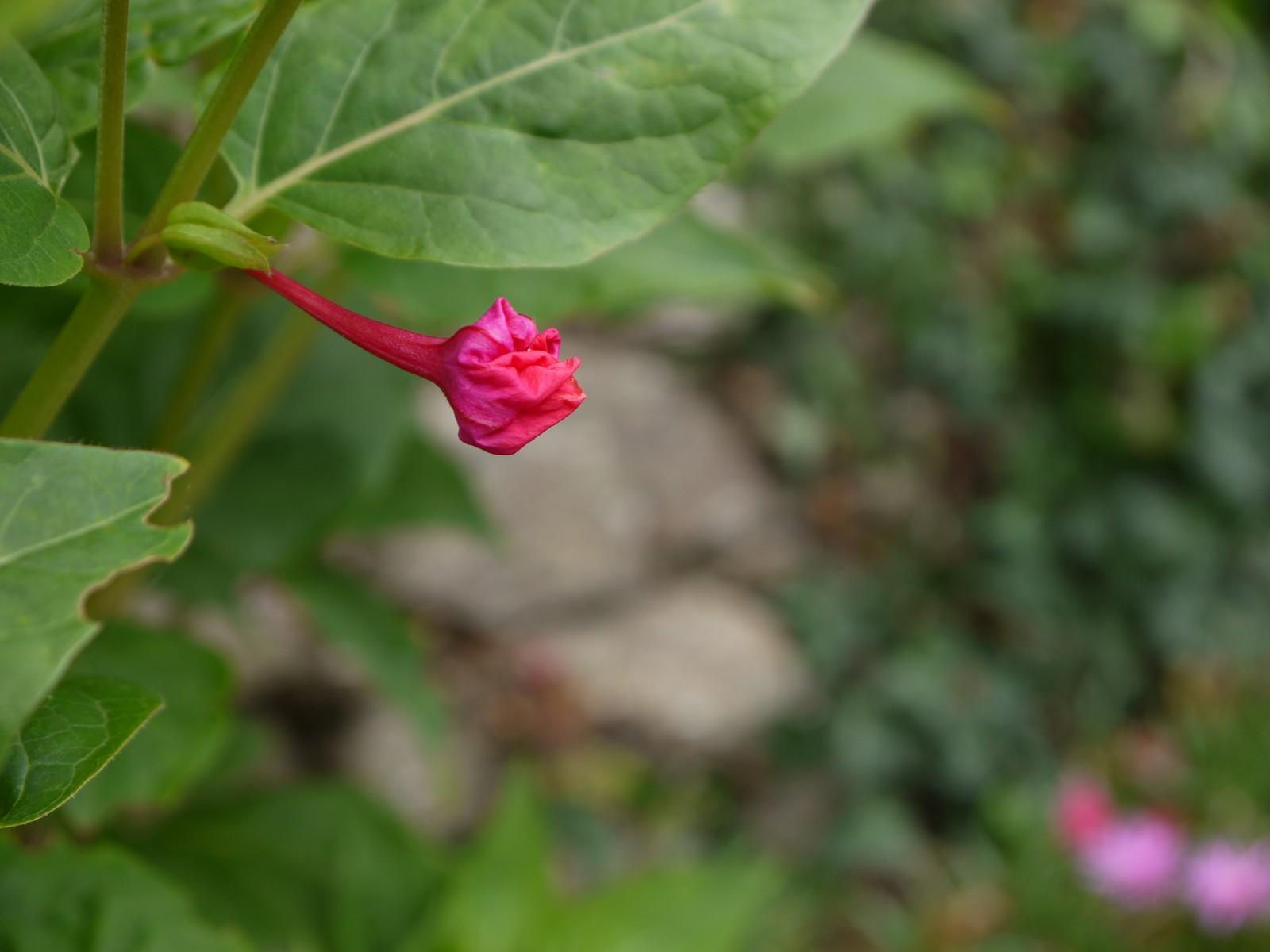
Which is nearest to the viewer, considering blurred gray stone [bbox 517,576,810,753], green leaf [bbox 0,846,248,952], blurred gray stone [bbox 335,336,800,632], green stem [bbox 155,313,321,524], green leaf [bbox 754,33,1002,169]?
green leaf [bbox 0,846,248,952]

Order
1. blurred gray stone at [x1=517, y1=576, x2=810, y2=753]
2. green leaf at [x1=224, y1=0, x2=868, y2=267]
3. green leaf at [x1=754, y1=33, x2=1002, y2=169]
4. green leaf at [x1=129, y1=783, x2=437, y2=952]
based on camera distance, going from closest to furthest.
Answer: green leaf at [x1=224, y1=0, x2=868, y2=267], green leaf at [x1=129, y1=783, x2=437, y2=952], green leaf at [x1=754, y1=33, x2=1002, y2=169], blurred gray stone at [x1=517, y1=576, x2=810, y2=753]

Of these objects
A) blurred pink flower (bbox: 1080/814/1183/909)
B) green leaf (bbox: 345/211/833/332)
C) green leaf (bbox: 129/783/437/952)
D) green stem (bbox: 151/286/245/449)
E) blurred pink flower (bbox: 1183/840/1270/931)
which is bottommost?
blurred pink flower (bbox: 1080/814/1183/909)

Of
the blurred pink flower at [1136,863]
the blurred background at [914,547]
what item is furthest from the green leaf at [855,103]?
the blurred pink flower at [1136,863]

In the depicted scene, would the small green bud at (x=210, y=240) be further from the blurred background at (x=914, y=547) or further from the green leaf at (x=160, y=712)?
the blurred background at (x=914, y=547)

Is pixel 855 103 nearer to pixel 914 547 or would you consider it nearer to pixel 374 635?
pixel 374 635

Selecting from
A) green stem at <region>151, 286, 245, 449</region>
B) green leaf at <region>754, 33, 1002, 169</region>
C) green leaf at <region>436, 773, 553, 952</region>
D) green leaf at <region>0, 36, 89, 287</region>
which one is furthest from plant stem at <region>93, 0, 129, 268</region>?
green leaf at <region>436, 773, 553, 952</region>

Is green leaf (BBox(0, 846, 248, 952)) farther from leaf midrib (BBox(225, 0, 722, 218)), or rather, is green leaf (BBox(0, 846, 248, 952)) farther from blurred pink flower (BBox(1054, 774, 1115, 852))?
blurred pink flower (BBox(1054, 774, 1115, 852))
